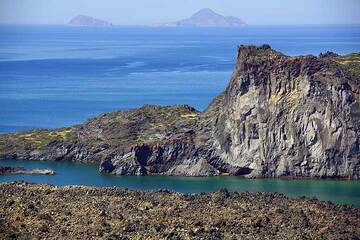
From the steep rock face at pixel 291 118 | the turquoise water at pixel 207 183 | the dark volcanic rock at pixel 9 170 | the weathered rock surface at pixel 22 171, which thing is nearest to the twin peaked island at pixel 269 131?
the steep rock face at pixel 291 118

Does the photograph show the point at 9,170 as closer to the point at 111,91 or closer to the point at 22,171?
the point at 22,171

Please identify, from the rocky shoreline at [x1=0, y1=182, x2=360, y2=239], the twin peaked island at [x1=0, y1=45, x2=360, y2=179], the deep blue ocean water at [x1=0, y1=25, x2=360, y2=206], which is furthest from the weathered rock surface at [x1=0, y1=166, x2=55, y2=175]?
the rocky shoreline at [x1=0, y1=182, x2=360, y2=239]

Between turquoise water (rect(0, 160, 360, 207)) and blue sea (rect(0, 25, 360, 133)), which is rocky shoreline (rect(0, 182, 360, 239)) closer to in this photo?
turquoise water (rect(0, 160, 360, 207))

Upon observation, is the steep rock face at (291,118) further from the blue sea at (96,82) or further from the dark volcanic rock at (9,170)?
the blue sea at (96,82)

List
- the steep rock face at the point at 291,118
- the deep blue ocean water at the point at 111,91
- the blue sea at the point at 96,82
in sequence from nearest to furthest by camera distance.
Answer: the deep blue ocean water at the point at 111,91 < the steep rock face at the point at 291,118 < the blue sea at the point at 96,82

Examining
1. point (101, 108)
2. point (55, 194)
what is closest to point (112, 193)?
point (55, 194)

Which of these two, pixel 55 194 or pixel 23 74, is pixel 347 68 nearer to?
pixel 55 194
